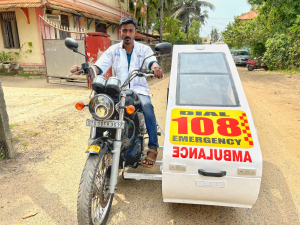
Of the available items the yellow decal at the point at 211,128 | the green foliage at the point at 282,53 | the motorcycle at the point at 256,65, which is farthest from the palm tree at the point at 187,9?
the yellow decal at the point at 211,128

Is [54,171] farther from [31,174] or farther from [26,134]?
[26,134]

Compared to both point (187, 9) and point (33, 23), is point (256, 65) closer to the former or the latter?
point (33, 23)

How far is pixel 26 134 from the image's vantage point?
417 centimetres

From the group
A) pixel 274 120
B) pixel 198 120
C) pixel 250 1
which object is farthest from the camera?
pixel 250 1

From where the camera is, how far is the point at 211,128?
6.99 feet

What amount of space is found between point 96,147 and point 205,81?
1.48m

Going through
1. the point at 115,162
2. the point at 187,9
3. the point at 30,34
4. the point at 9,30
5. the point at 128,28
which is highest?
the point at 187,9

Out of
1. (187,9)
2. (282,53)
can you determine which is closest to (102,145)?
(282,53)

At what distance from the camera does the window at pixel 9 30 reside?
11.6 meters

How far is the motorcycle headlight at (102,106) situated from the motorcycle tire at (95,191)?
0.33 meters

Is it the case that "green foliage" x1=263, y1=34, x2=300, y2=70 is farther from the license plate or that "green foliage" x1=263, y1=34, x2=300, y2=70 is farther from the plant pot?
the plant pot

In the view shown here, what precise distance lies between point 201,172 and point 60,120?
13.0 ft

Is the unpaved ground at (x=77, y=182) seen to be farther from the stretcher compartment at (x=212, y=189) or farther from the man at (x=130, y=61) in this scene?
the man at (x=130, y=61)

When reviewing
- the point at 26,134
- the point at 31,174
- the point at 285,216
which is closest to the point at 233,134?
the point at 285,216
